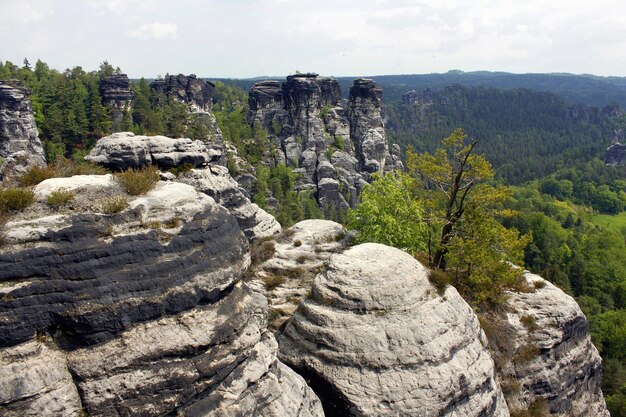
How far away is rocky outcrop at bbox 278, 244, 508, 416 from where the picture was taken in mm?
17312

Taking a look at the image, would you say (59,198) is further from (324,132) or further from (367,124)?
(367,124)

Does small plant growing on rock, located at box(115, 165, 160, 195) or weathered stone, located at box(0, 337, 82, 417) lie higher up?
small plant growing on rock, located at box(115, 165, 160, 195)

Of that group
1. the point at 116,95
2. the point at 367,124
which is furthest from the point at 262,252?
the point at 367,124

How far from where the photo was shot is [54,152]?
69750mm

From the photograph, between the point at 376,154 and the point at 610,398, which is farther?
the point at 376,154

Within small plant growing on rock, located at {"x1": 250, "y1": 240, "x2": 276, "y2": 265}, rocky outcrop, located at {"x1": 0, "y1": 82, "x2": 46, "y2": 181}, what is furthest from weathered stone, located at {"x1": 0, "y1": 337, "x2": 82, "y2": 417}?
rocky outcrop, located at {"x1": 0, "y1": 82, "x2": 46, "y2": 181}

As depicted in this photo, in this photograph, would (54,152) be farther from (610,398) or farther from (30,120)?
(610,398)

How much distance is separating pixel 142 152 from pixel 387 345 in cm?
1929

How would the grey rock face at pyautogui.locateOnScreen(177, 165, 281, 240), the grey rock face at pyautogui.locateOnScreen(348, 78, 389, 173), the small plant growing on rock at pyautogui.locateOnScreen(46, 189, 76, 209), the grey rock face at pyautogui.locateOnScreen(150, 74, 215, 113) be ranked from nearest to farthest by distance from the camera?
the small plant growing on rock at pyautogui.locateOnScreen(46, 189, 76, 209), the grey rock face at pyautogui.locateOnScreen(177, 165, 281, 240), the grey rock face at pyautogui.locateOnScreen(150, 74, 215, 113), the grey rock face at pyautogui.locateOnScreen(348, 78, 389, 173)

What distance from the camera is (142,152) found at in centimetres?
2755

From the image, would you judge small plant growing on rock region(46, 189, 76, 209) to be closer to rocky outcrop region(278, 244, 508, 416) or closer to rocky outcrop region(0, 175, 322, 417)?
rocky outcrop region(0, 175, 322, 417)

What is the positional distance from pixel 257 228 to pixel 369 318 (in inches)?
675

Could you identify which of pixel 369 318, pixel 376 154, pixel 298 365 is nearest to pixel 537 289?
pixel 369 318

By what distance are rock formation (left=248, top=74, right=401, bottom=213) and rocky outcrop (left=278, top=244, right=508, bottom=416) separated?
8401 cm
